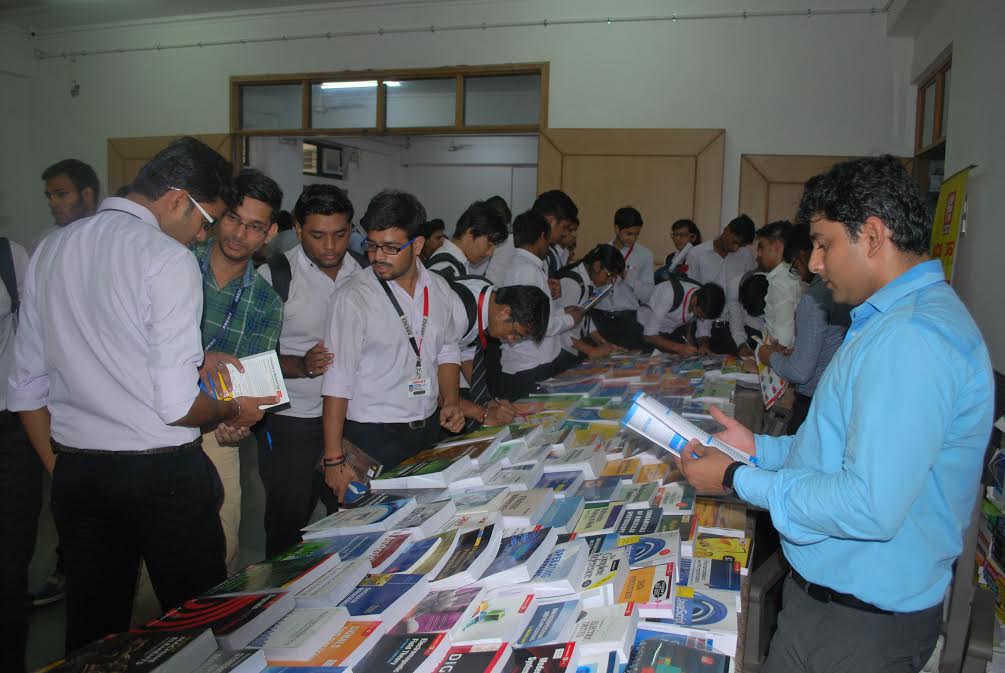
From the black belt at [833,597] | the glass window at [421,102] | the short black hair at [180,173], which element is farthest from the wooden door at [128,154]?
the black belt at [833,597]

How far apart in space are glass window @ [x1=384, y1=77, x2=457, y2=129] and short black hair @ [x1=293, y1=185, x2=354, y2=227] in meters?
5.05

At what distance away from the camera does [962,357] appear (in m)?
1.12

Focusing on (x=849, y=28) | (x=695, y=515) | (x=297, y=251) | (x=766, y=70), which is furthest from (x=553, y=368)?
(x=849, y=28)

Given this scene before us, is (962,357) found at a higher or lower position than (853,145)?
lower

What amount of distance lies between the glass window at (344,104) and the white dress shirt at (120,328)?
625 centimetres

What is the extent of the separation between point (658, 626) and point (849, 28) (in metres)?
6.57

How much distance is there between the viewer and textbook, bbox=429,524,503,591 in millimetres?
1336

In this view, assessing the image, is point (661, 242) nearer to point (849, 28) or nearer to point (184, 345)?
point (849, 28)

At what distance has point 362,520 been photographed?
166 cm

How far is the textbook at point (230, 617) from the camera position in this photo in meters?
1.12

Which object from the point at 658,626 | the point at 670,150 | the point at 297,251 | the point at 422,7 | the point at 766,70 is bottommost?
the point at 658,626

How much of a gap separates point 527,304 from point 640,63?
4.81 meters

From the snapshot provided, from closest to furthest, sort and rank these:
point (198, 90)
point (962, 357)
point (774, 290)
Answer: point (962, 357) → point (774, 290) → point (198, 90)

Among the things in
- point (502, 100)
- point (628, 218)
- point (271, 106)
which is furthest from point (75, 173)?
point (271, 106)
